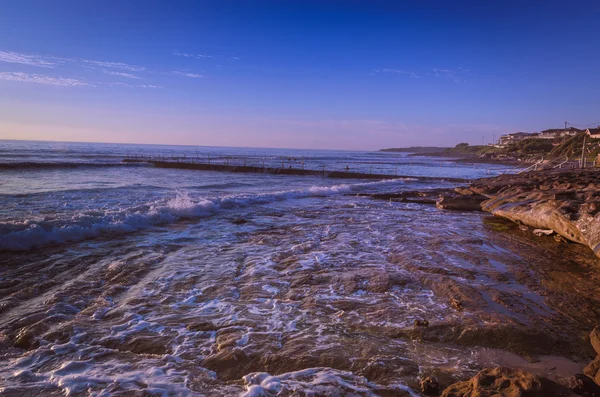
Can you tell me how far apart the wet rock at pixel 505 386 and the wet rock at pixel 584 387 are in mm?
157

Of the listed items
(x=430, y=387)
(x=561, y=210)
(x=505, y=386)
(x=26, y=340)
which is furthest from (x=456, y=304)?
(x=561, y=210)

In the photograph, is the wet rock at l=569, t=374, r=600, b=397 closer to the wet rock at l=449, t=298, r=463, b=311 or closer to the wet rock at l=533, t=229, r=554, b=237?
the wet rock at l=449, t=298, r=463, b=311

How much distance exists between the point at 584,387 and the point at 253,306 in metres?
4.02

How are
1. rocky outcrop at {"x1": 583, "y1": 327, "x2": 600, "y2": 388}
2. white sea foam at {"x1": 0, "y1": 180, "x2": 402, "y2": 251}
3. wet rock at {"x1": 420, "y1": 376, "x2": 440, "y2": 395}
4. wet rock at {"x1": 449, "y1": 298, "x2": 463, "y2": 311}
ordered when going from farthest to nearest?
white sea foam at {"x1": 0, "y1": 180, "x2": 402, "y2": 251} → wet rock at {"x1": 449, "y1": 298, "x2": 463, "y2": 311} → wet rock at {"x1": 420, "y1": 376, "x2": 440, "y2": 395} → rocky outcrop at {"x1": 583, "y1": 327, "x2": 600, "y2": 388}

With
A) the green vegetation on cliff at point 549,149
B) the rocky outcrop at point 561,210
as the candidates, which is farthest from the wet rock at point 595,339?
the green vegetation on cliff at point 549,149

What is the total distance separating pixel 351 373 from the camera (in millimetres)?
3539

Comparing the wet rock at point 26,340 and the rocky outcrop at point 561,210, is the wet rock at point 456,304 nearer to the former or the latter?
the rocky outcrop at point 561,210

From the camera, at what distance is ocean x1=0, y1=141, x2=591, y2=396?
3.54m

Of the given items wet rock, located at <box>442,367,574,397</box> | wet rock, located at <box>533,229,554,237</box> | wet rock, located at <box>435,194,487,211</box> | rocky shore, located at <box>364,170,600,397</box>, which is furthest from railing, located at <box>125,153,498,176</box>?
wet rock, located at <box>442,367,574,397</box>

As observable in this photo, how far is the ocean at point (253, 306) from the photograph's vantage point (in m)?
3.54

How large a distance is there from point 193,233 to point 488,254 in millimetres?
8452

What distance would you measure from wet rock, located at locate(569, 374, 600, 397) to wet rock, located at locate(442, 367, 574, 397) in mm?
157

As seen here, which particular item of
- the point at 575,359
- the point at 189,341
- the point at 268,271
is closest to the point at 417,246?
the point at 268,271

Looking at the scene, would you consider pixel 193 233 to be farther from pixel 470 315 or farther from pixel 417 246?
pixel 470 315
